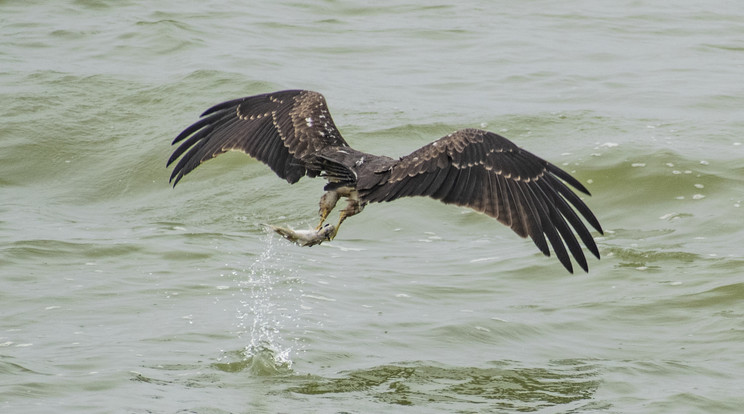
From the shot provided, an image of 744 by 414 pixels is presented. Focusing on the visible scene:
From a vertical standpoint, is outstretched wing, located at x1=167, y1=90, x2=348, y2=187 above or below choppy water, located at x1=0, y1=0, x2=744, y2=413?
above

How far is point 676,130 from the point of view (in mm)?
11664

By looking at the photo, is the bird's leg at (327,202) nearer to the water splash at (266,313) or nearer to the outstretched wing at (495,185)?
the outstretched wing at (495,185)

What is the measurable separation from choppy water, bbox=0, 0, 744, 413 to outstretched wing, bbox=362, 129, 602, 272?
115 cm

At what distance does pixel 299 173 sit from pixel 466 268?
8.39 ft

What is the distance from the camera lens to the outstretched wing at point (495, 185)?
18.9 ft

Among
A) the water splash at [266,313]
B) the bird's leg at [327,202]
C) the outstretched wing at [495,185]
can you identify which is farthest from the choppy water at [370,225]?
the outstretched wing at [495,185]

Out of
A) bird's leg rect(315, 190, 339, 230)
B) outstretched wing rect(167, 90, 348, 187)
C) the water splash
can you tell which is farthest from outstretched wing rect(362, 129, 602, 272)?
the water splash

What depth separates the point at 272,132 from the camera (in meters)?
7.00

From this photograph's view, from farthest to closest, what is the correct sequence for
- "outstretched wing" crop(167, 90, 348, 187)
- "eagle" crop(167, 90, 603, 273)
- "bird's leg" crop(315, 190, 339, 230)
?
1. "outstretched wing" crop(167, 90, 348, 187)
2. "bird's leg" crop(315, 190, 339, 230)
3. "eagle" crop(167, 90, 603, 273)

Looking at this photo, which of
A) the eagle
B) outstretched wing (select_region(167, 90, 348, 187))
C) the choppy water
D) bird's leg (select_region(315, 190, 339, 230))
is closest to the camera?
the eagle

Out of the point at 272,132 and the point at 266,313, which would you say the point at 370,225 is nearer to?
the point at 266,313

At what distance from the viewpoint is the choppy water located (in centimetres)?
660

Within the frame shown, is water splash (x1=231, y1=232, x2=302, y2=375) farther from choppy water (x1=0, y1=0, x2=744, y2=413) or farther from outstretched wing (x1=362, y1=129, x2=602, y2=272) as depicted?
outstretched wing (x1=362, y1=129, x2=602, y2=272)

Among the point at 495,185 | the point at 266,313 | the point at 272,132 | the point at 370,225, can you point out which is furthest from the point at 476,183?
the point at 370,225
